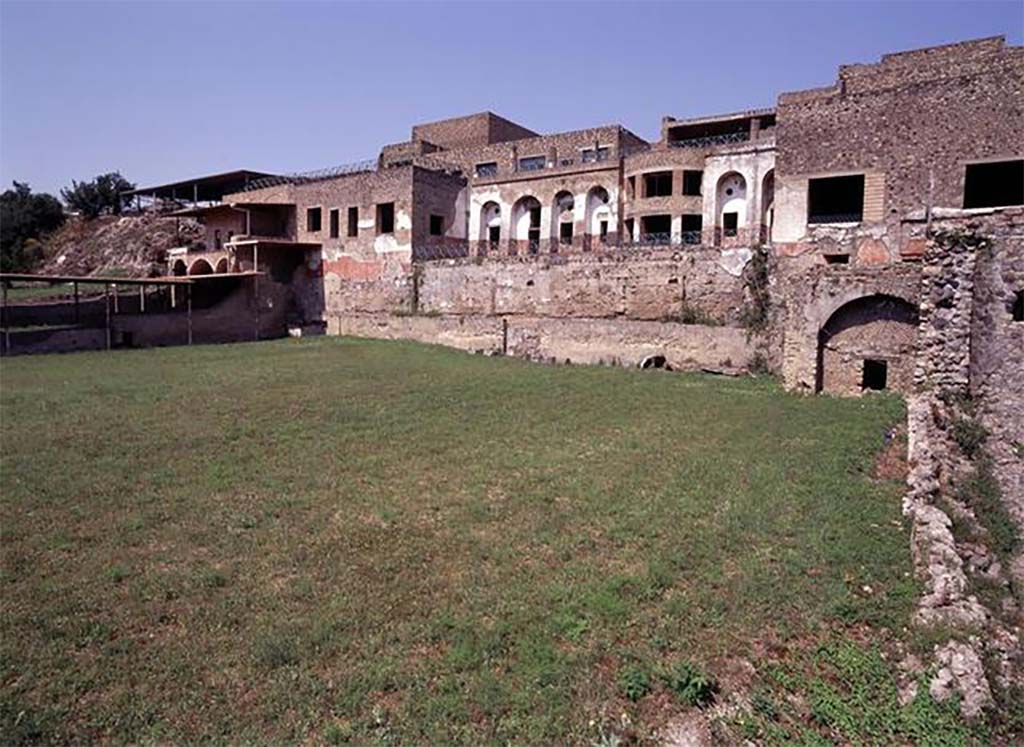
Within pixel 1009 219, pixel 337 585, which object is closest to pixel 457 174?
pixel 1009 219

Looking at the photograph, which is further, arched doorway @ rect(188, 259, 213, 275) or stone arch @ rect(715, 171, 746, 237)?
arched doorway @ rect(188, 259, 213, 275)

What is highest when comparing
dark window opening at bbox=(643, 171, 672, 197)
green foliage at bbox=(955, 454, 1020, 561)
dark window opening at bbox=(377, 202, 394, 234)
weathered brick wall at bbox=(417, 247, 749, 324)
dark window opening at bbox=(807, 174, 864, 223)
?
dark window opening at bbox=(643, 171, 672, 197)

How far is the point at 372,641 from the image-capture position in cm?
505

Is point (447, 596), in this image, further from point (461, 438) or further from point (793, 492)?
point (461, 438)

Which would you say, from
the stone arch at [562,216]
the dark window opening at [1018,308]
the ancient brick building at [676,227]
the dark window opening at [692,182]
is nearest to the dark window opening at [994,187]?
the ancient brick building at [676,227]

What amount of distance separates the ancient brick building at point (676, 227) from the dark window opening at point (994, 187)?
6 centimetres

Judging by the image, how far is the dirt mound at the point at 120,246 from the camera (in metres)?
44.3

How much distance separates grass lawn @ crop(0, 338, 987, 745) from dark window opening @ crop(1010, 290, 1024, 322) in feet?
13.0

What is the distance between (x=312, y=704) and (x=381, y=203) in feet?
106

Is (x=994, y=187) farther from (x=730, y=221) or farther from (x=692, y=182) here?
(x=692, y=182)

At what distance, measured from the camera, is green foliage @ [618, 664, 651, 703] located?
4.52m

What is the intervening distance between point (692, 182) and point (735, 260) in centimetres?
1165

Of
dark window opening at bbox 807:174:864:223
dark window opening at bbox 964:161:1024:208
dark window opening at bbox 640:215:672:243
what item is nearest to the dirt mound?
dark window opening at bbox 640:215:672:243

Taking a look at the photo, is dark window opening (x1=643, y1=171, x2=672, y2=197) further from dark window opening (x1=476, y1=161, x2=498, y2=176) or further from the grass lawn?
the grass lawn
